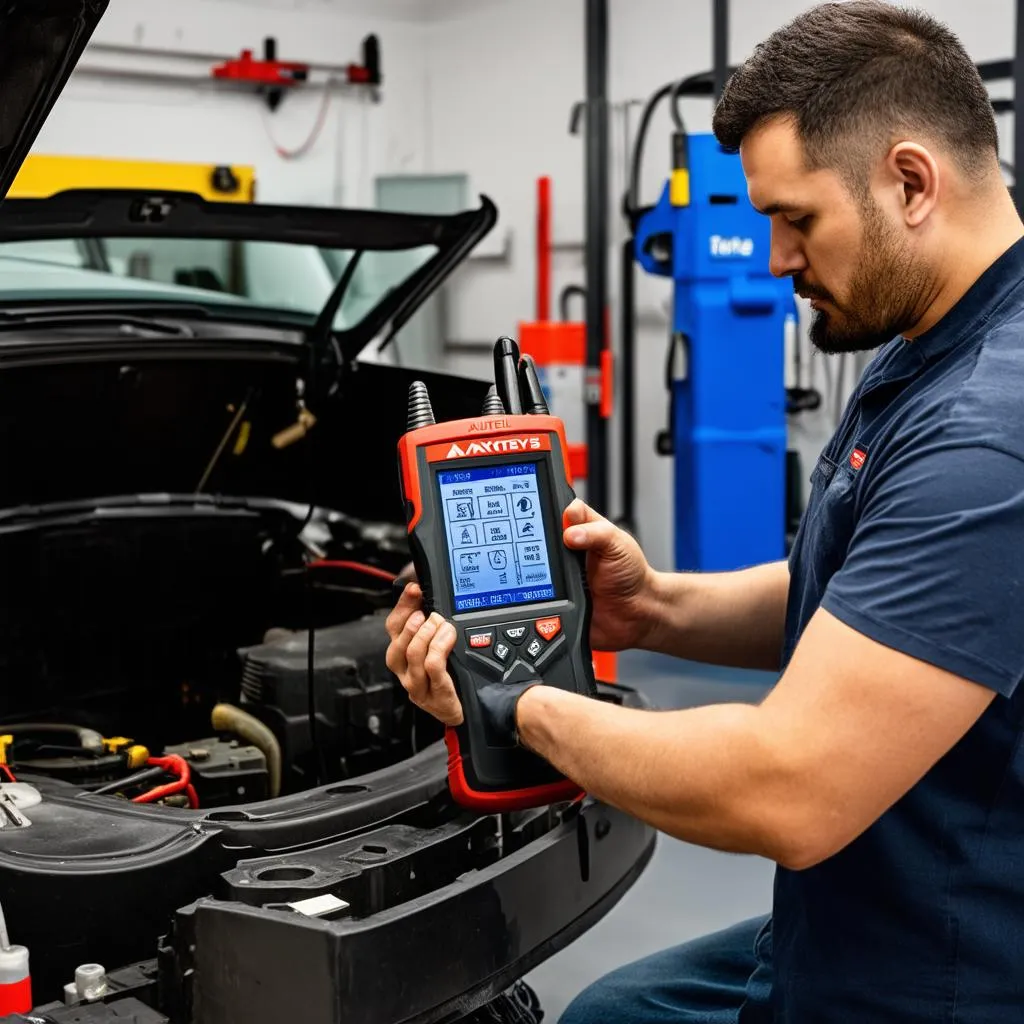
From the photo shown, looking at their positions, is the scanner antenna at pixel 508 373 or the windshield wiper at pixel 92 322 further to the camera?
the windshield wiper at pixel 92 322

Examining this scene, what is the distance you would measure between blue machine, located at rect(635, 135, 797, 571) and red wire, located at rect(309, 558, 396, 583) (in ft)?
8.63

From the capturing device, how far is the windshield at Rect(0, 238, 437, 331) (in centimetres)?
299

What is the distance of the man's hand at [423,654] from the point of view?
1560mm

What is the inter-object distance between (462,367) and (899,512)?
6.40m

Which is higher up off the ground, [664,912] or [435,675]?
[435,675]

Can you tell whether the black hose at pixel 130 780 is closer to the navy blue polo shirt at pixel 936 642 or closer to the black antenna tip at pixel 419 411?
the black antenna tip at pixel 419 411

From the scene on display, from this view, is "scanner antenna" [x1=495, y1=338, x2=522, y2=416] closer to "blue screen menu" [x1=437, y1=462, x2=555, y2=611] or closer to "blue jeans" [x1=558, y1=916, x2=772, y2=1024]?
"blue screen menu" [x1=437, y1=462, x2=555, y2=611]

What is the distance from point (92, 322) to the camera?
280 centimetres

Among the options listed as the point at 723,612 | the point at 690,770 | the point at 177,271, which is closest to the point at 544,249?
the point at 177,271

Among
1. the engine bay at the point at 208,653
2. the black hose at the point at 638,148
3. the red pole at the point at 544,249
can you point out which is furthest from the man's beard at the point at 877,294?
the red pole at the point at 544,249

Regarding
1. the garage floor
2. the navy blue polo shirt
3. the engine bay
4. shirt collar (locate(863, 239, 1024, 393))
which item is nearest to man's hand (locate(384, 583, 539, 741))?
the navy blue polo shirt

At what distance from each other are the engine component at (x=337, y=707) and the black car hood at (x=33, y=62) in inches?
40.1

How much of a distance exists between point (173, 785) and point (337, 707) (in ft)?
1.36

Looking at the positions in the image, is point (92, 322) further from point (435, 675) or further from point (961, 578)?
point (961, 578)
